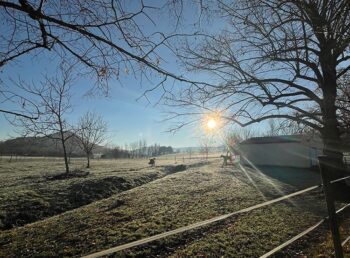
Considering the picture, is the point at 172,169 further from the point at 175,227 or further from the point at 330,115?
the point at 175,227

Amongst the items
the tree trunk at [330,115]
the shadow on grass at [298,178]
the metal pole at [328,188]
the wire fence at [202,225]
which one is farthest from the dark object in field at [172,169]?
the metal pole at [328,188]

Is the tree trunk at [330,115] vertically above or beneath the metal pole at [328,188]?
above

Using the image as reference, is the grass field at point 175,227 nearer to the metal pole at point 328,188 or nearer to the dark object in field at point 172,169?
the metal pole at point 328,188

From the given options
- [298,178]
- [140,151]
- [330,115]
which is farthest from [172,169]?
[140,151]

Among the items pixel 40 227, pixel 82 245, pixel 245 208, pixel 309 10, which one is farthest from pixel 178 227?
pixel 309 10

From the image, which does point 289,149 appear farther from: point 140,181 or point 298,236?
point 298,236

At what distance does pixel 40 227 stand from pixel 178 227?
428 centimetres

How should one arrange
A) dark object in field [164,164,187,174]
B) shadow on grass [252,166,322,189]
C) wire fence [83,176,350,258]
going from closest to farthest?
1. wire fence [83,176,350,258]
2. shadow on grass [252,166,322,189]
3. dark object in field [164,164,187,174]

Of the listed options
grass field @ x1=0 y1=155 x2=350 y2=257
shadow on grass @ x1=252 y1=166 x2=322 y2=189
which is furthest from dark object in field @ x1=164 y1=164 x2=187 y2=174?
grass field @ x1=0 y1=155 x2=350 y2=257

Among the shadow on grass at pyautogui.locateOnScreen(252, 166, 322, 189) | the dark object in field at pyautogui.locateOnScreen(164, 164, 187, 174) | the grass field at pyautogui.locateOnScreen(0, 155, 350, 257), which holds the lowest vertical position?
the grass field at pyautogui.locateOnScreen(0, 155, 350, 257)

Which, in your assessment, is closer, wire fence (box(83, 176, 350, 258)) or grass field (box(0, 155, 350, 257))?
wire fence (box(83, 176, 350, 258))

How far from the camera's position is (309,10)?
5453 mm

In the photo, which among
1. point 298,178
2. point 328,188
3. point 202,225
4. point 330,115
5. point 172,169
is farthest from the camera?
point 172,169

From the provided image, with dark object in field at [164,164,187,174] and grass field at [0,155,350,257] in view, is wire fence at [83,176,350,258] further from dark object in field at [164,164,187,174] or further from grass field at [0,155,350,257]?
dark object in field at [164,164,187,174]
